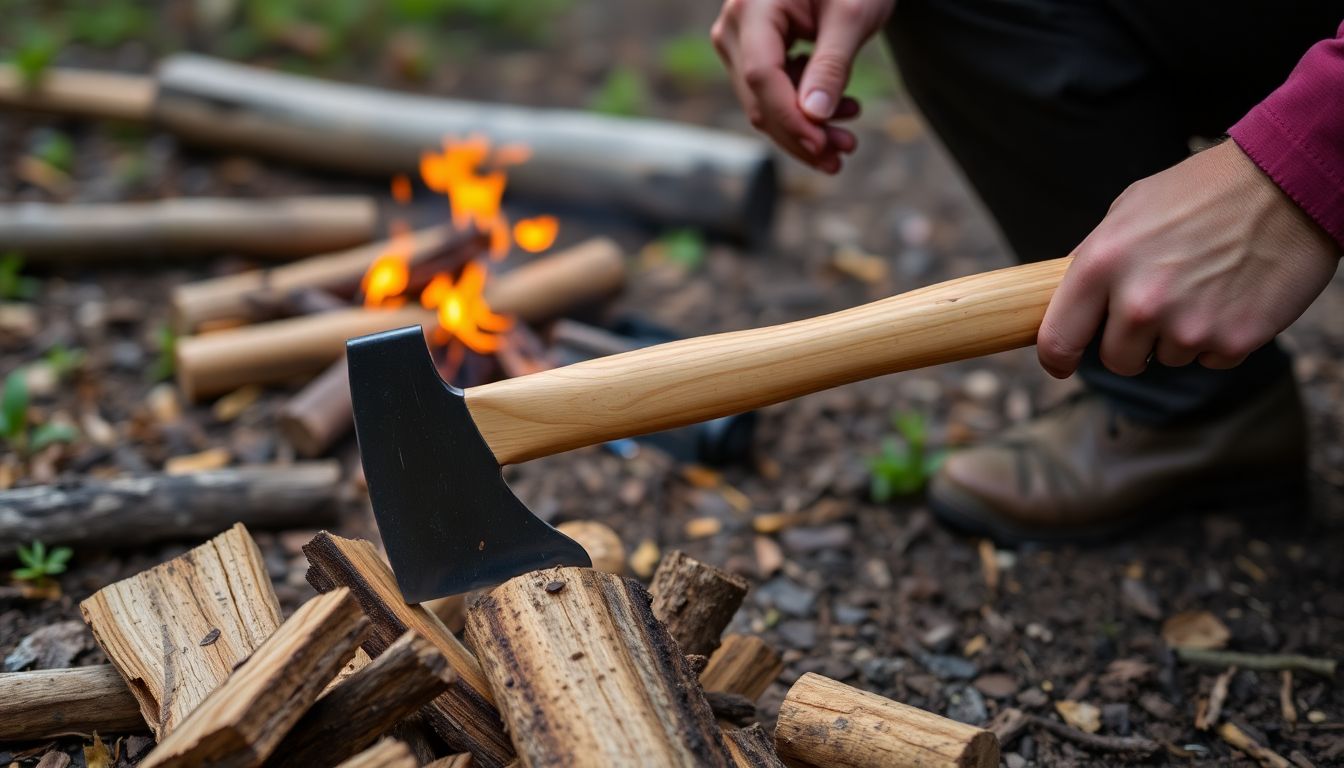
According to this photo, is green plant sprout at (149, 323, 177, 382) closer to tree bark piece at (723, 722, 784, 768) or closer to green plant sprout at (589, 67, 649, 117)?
green plant sprout at (589, 67, 649, 117)

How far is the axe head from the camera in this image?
1.80 metres

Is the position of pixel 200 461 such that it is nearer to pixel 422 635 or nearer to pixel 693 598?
pixel 422 635

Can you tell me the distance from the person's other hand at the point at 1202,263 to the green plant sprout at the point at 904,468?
1169 mm

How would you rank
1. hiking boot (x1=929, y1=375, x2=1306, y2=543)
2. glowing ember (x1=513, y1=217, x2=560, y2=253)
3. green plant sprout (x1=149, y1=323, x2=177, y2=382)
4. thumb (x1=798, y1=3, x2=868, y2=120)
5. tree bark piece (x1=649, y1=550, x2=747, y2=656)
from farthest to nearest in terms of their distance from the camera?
glowing ember (x1=513, y1=217, x2=560, y2=253), green plant sprout (x1=149, y1=323, x2=177, y2=382), hiking boot (x1=929, y1=375, x2=1306, y2=543), thumb (x1=798, y1=3, x2=868, y2=120), tree bark piece (x1=649, y1=550, x2=747, y2=656)

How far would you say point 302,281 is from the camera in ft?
11.9

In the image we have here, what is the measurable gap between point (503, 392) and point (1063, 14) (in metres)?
1.62

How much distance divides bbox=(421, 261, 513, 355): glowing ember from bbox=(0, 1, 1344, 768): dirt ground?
0.50m

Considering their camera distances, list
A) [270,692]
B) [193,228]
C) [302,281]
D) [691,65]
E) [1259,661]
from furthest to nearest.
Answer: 1. [691,65]
2. [193,228]
3. [302,281]
4. [1259,661]
5. [270,692]

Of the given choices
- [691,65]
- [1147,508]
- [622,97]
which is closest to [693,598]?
[1147,508]

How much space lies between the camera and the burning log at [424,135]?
418cm

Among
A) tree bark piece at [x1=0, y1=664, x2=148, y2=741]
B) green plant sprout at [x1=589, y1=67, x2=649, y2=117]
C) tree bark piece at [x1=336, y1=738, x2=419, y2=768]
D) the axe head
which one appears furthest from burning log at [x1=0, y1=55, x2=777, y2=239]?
tree bark piece at [x1=336, y1=738, x2=419, y2=768]

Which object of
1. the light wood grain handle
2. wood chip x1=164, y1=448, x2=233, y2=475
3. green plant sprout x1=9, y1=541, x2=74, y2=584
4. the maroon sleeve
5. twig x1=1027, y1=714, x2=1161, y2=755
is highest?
the maroon sleeve

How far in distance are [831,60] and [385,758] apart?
1.64m

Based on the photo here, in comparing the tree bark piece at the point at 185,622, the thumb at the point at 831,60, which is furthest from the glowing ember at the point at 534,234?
the tree bark piece at the point at 185,622
